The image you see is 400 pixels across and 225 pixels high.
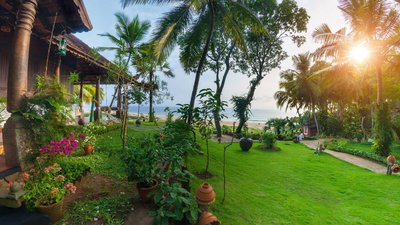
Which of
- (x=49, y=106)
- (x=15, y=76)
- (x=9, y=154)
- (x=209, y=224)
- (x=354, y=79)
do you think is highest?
(x=354, y=79)

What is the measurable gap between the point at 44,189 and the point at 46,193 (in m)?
0.07

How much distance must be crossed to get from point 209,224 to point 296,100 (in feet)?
94.2

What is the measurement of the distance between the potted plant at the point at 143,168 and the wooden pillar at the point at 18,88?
7.17ft

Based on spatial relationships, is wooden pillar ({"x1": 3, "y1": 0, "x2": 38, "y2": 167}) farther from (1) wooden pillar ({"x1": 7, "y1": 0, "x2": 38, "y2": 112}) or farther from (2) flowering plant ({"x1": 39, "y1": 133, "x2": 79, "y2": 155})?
(2) flowering plant ({"x1": 39, "y1": 133, "x2": 79, "y2": 155})

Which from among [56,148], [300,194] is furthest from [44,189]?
[300,194]

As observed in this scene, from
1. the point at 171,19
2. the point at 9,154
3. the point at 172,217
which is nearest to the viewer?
the point at 172,217

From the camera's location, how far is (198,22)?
33.3 feet

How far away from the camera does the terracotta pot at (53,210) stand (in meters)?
3.06

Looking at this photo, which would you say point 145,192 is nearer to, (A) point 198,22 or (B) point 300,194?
(B) point 300,194

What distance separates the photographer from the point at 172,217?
299cm

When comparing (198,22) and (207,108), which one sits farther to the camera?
(198,22)

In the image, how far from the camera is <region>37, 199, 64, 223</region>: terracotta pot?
3.06 meters

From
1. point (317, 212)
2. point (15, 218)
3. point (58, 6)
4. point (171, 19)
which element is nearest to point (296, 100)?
point (171, 19)

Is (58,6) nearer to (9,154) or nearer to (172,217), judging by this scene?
(9,154)
